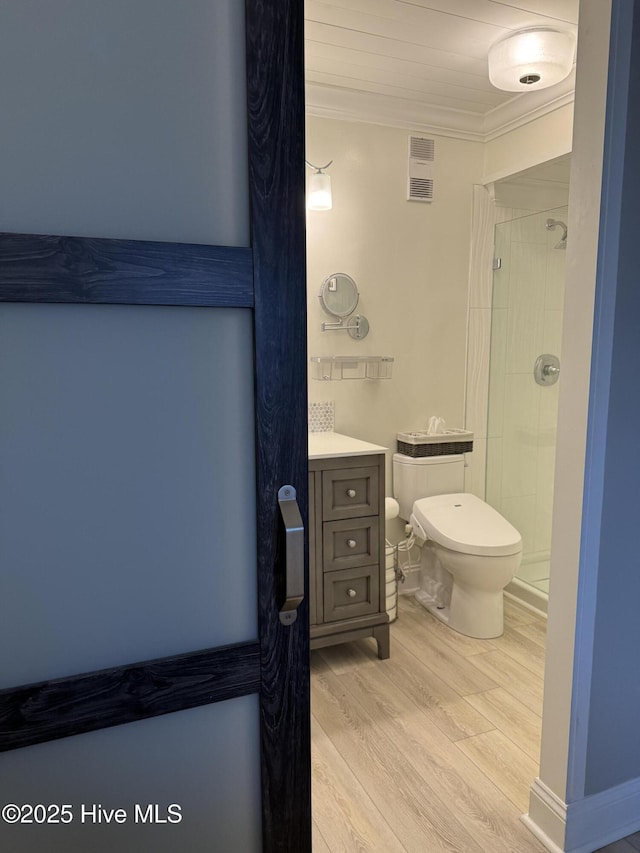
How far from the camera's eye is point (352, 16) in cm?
205

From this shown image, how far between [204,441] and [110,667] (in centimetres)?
37

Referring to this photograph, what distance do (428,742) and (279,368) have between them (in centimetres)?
165

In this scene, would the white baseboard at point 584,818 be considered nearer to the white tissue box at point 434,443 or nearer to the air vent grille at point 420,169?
the white tissue box at point 434,443

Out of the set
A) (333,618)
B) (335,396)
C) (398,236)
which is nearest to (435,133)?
(398,236)

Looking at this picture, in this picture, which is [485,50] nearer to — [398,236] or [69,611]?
[398,236]

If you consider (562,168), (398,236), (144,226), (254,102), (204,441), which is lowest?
(204,441)

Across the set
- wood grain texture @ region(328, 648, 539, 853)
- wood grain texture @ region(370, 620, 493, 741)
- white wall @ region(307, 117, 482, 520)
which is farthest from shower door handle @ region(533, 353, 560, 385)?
wood grain texture @ region(328, 648, 539, 853)

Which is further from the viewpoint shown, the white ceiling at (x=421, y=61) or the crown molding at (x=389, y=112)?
Result: the crown molding at (x=389, y=112)

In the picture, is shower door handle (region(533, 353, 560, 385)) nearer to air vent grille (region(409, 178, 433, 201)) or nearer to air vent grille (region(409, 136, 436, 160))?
air vent grille (region(409, 178, 433, 201))

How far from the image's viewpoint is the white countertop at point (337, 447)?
2.32 metres

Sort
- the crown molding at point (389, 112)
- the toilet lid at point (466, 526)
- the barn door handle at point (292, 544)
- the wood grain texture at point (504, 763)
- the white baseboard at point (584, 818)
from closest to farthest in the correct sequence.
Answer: the barn door handle at point (292, 544) → the white baseboard at point (584, 818) → the wood grain texture at point (504, 763) → the toilet lid at point (466, 526) → the crown molding at point (389, 112)

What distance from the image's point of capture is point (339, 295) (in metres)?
2.82

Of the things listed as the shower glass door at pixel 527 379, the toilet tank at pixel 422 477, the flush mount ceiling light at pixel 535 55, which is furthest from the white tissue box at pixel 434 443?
the flush mount ceiling light at pixel 535 55

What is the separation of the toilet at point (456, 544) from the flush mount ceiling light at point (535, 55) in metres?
1.72
